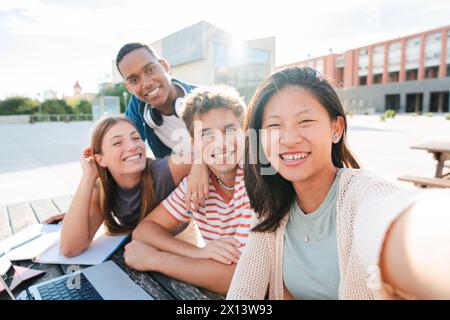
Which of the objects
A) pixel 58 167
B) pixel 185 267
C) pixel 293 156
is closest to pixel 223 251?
pixel 185 267

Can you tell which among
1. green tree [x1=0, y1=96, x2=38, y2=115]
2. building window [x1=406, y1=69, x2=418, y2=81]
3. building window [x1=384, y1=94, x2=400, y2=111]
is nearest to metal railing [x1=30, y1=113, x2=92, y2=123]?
green tree [x1=0, y1=96, x2=38, y2=115]

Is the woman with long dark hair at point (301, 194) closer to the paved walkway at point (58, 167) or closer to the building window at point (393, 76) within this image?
the paved walkway at point (58, 167)

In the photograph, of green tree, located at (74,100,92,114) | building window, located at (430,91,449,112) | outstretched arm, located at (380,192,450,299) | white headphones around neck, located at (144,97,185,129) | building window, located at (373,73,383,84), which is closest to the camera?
outstretched arm, located at (380,192,450,299)

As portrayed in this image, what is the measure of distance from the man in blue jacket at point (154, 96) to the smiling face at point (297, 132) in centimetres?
108

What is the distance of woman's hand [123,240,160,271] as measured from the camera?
1.29 meters

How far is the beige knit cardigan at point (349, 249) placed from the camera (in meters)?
0.47

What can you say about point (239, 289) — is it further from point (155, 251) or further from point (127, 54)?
point (127, 54)

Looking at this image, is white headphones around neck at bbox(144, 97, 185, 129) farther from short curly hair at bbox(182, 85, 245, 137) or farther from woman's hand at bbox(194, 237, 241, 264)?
woman's hand at bbox(194, 237, 241, 264)

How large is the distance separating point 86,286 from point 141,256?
226 millimetres

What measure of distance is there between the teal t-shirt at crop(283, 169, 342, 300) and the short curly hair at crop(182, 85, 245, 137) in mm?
665

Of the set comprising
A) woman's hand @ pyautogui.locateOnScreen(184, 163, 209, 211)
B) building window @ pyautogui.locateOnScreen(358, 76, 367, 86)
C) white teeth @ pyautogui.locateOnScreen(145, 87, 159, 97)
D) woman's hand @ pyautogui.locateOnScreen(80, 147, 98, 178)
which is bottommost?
woman's hand @ pyautogui.locateOnScreen(184, 163, 209, 211)

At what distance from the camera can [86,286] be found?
3.87 ft

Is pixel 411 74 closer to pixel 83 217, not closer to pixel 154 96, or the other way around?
pixel 154 96

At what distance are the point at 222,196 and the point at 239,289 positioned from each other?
62cm
